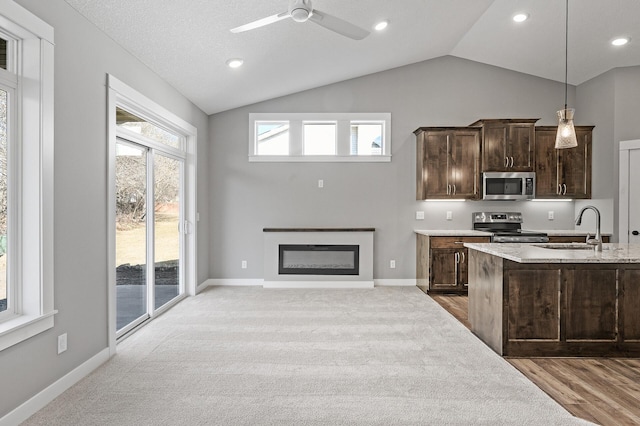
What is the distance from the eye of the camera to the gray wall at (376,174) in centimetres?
575

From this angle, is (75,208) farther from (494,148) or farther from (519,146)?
(519,146)

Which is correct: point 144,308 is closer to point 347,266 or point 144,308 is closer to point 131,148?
point 131,148

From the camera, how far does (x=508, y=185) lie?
5.25 metres

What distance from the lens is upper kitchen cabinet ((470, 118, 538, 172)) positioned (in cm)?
523

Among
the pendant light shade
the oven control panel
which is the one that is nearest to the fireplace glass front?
the oven control panel

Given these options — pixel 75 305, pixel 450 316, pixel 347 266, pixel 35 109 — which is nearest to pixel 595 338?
pixel 450 316

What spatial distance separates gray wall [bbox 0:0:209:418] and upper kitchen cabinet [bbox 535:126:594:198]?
546 centimetres

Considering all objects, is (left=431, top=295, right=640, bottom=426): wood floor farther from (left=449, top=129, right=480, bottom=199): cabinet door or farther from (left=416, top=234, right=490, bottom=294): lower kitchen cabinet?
(left=449, top=129, right=480, bottom=199): cabinet door

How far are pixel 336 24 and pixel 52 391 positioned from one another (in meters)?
3.15

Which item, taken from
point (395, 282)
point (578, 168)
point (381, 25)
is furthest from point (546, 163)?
point (381, 25)

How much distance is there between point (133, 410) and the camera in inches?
87.3

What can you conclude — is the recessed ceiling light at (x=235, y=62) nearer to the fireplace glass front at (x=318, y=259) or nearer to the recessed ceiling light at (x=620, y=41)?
the fireplace glass front at (x=318, y=259)

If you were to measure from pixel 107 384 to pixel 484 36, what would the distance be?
18.9 feet

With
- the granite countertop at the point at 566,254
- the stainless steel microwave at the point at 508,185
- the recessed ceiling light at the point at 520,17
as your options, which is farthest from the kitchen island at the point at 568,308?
the recessed ceiling light at the point at 520,17
